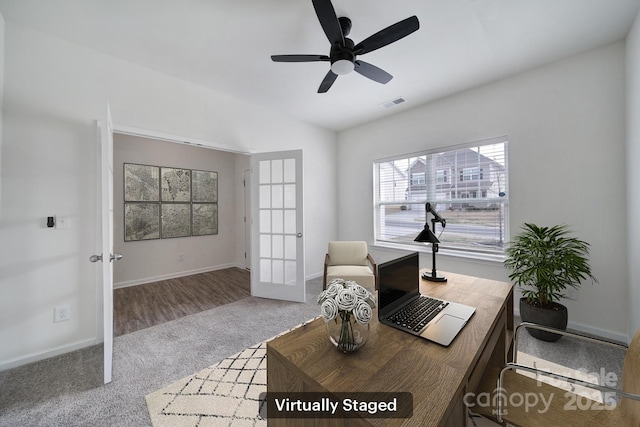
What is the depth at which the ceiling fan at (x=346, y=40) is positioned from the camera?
5.06 ft

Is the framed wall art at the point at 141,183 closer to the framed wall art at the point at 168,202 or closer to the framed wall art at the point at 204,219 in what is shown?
the framed wall art at the point at 168,202

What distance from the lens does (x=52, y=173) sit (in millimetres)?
2141

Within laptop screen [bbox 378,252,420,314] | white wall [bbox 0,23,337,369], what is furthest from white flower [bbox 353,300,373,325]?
white wall [bbox 0,23,337,369]

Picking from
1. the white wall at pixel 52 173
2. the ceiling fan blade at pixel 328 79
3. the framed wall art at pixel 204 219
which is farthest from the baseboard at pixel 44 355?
the ceiling fan blade at pixel 328 79

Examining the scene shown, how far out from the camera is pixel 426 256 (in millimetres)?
3572

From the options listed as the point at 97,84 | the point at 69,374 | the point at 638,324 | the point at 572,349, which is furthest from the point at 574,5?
the point at 69,374

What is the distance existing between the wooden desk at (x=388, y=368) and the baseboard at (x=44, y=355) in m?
2.42

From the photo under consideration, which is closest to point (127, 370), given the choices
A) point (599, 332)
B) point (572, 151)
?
point (599, 332)

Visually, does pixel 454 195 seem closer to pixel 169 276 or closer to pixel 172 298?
pixel 172 298

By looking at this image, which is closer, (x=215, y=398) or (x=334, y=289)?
(x=334, y=289)

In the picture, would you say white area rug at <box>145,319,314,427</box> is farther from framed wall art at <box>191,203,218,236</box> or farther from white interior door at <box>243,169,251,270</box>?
framed wall art at <box>191,203,218,236</box>

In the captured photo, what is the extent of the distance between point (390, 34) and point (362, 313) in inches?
72.7

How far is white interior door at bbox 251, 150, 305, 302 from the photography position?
3418mm

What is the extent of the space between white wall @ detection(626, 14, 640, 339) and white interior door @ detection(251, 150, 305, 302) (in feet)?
10.4
